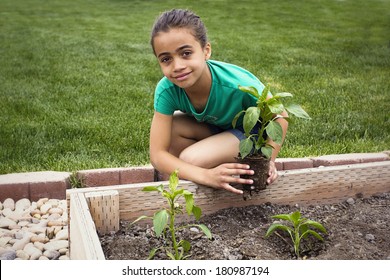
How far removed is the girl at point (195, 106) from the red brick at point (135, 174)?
204mm

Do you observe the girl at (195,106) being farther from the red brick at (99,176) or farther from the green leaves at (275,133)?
the red brick at (99,176)

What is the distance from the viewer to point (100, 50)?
678cm

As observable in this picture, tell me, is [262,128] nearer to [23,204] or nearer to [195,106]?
[195,106]

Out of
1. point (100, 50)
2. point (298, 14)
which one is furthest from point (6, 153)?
point (298, 14)

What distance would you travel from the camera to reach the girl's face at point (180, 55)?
7.16 feet

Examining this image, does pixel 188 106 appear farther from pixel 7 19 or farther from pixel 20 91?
pixel 7 19

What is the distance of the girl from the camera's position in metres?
2.19

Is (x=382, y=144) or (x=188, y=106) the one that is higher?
(x=188, y=106)

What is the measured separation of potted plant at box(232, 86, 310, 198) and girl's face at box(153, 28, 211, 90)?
0.26m

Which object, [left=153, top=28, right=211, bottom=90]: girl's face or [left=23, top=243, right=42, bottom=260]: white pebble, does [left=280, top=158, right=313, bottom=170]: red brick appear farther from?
[left=23, top=243, right=42, bottom=260]: white pebble

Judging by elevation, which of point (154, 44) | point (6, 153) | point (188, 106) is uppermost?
point (154, 44)

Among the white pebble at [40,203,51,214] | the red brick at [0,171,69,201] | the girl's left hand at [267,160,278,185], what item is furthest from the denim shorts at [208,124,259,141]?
the white pebble at [40,203,51,214]

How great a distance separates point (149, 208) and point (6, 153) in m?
1.40
